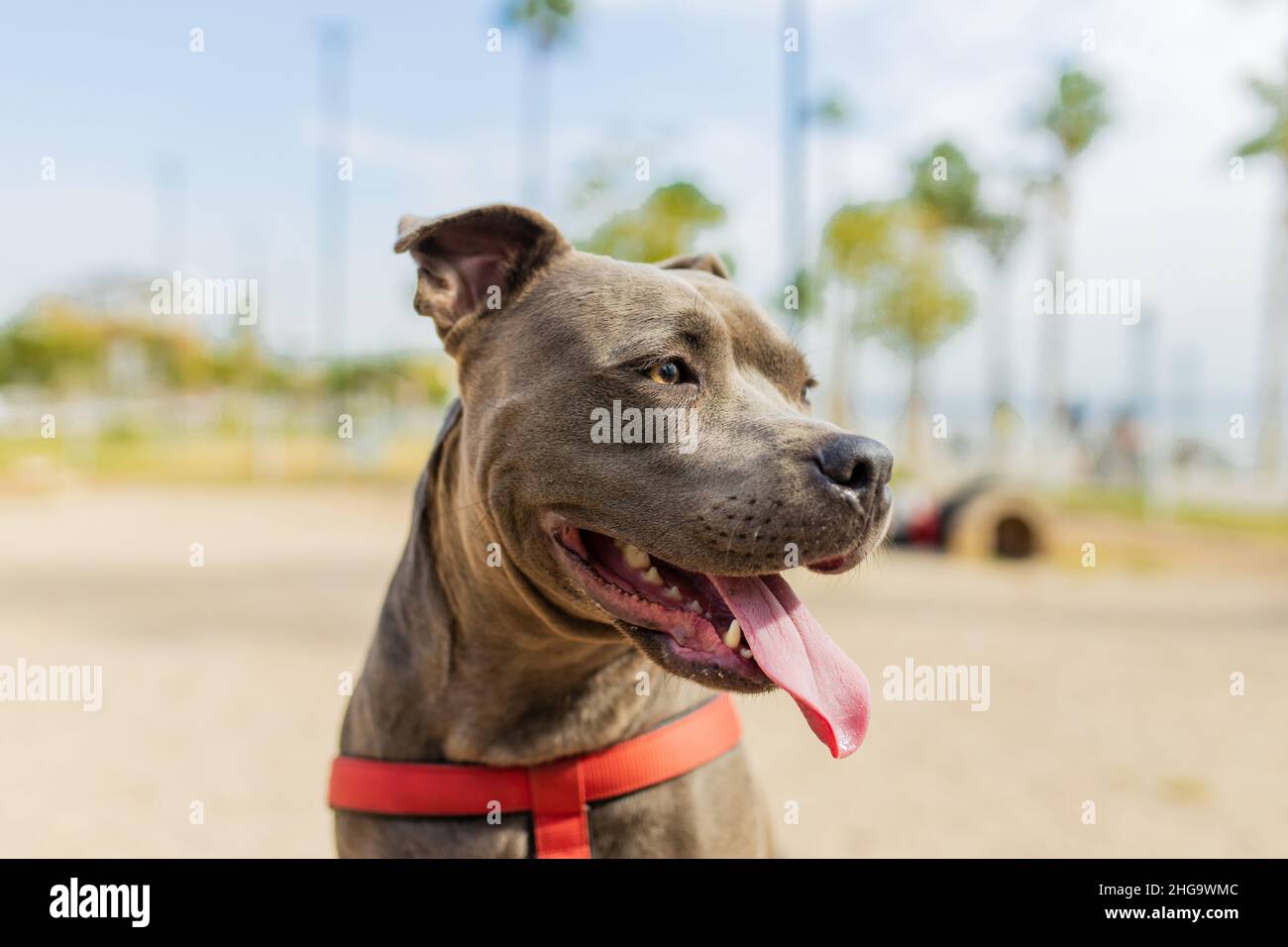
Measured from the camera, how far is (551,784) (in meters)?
2.57

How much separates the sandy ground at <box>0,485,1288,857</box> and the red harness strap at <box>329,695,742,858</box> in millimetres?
690

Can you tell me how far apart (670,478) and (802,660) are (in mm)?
471

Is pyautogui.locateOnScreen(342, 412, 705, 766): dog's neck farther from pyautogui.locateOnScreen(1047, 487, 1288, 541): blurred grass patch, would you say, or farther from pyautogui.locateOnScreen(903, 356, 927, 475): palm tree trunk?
pyautogui.locateOnScreen(903, 356, 927, 475): palm tree trunk

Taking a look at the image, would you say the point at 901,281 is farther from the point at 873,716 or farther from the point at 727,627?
the point at 727,627

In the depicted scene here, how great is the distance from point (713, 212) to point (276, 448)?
1775 cm

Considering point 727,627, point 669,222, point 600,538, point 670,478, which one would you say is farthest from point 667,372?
point 669,222

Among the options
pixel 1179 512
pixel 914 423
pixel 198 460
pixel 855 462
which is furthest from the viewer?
pixel 198 460

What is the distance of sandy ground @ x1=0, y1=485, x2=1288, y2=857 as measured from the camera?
16.8 ft

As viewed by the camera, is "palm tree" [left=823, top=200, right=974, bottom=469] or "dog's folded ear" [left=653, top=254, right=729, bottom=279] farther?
"palm tree" [left=823, top=200, right=974, bottom=469]

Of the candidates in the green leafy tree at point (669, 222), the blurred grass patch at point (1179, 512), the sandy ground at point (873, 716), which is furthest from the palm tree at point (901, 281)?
the sandy ground at point (873, 716)

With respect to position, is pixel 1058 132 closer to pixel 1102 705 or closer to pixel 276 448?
pixel 276 448

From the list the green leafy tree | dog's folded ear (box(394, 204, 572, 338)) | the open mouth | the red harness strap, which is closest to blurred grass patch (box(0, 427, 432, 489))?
the green leafy tree
